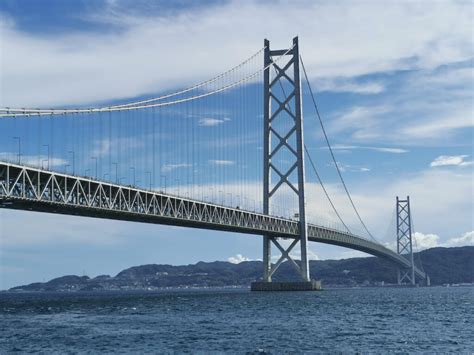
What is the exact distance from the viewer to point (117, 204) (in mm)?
62375

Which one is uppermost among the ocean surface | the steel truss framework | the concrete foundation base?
the steel truss framework

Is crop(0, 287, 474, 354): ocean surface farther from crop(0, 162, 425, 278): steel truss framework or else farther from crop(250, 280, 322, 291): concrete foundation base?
crop(250, 280, 322, 291): concrete foundation base

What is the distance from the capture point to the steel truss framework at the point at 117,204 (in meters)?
50.6

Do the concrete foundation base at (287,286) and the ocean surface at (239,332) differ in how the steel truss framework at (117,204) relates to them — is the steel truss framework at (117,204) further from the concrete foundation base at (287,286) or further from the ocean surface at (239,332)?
the ocean surface at (239,332)

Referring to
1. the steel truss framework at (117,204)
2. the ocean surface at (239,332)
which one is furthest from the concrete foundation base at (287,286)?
the ocean surface at (239,332)

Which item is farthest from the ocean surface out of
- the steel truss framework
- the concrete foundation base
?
the concrete foundation base

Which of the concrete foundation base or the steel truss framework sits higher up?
the steel truss framework

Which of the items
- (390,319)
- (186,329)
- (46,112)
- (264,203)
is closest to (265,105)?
(264,203)

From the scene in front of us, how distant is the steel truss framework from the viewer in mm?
50616

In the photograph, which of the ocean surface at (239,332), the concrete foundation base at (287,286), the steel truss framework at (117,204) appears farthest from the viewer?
the concrete foundation base at (287,286)

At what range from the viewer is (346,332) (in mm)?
35594

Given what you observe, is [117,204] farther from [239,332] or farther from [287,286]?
[287,286]

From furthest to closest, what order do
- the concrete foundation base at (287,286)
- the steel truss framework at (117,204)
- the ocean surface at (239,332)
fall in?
the concrete foundation base at (287,286)
the steel truss framework at (117,204)
the ocean surface at (239,332)

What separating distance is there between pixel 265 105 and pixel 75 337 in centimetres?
5889
